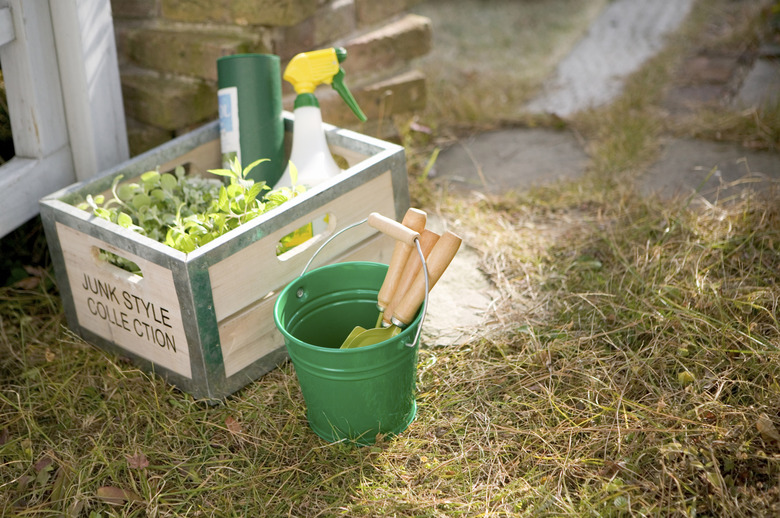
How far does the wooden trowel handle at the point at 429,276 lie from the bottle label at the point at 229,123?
733mm

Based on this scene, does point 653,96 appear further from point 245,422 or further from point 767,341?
point 245,422

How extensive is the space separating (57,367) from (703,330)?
1558mm

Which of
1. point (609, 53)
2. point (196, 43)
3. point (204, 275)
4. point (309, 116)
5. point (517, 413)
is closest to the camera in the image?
point (204, 275)

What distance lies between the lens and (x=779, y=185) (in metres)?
2.37

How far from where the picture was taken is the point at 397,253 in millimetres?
1500

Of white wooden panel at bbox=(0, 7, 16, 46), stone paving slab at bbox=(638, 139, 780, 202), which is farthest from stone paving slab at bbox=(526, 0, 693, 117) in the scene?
white wooden panel at bbox=(0, 7, 16, 46)

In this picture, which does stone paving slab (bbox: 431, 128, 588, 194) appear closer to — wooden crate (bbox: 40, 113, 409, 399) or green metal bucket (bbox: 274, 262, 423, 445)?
wooden crate (bbox: 40, 113, 409, 399)

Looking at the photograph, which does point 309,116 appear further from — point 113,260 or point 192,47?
point 113,260

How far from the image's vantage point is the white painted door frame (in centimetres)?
186

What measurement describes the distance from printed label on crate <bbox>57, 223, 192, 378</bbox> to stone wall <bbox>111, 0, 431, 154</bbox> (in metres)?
0.61

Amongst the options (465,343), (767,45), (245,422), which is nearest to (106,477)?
(245,422)

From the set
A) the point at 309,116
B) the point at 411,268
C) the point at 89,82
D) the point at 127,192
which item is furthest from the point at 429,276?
the point at 89,82

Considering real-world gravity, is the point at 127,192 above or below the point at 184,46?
below

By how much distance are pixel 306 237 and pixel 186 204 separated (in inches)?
12.3
